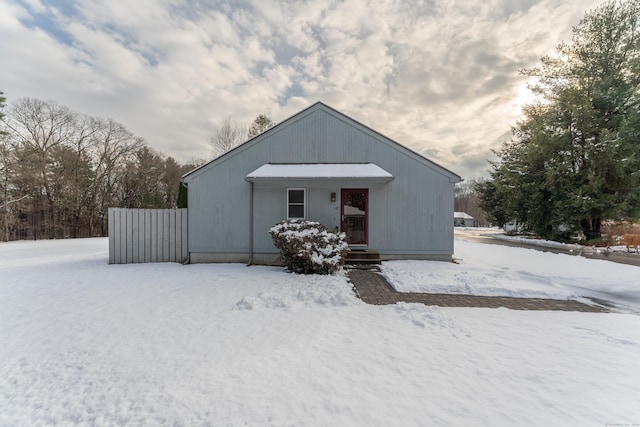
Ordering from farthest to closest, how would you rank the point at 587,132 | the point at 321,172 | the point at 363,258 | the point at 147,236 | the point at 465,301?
the point at 587,132
the point at 147,236
the point at 363,258
the point at 321,172
the point at 465,301

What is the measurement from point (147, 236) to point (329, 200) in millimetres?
6356

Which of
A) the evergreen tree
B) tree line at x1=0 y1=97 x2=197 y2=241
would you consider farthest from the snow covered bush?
tree line at x1=0 y1=97 x2=197 y2=241

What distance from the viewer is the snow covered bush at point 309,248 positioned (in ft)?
22.1

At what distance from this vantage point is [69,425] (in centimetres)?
198

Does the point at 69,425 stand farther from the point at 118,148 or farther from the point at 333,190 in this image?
the point at 118,148

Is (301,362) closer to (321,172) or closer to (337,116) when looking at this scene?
(321,172)

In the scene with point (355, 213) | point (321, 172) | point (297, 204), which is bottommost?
point (355, 213)

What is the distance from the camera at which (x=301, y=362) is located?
2787mm

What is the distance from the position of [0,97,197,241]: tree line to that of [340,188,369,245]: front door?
2243 cm

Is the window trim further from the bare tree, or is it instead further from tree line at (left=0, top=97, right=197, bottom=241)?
tree line at (left=0, top=97, right=197, bottom=241)

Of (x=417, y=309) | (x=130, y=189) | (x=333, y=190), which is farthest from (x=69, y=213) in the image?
(x=417, y=309)

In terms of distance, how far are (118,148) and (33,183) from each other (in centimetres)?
684

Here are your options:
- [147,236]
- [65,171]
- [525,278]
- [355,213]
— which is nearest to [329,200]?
[355,213]

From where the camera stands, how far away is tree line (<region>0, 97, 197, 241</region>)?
17.6m
